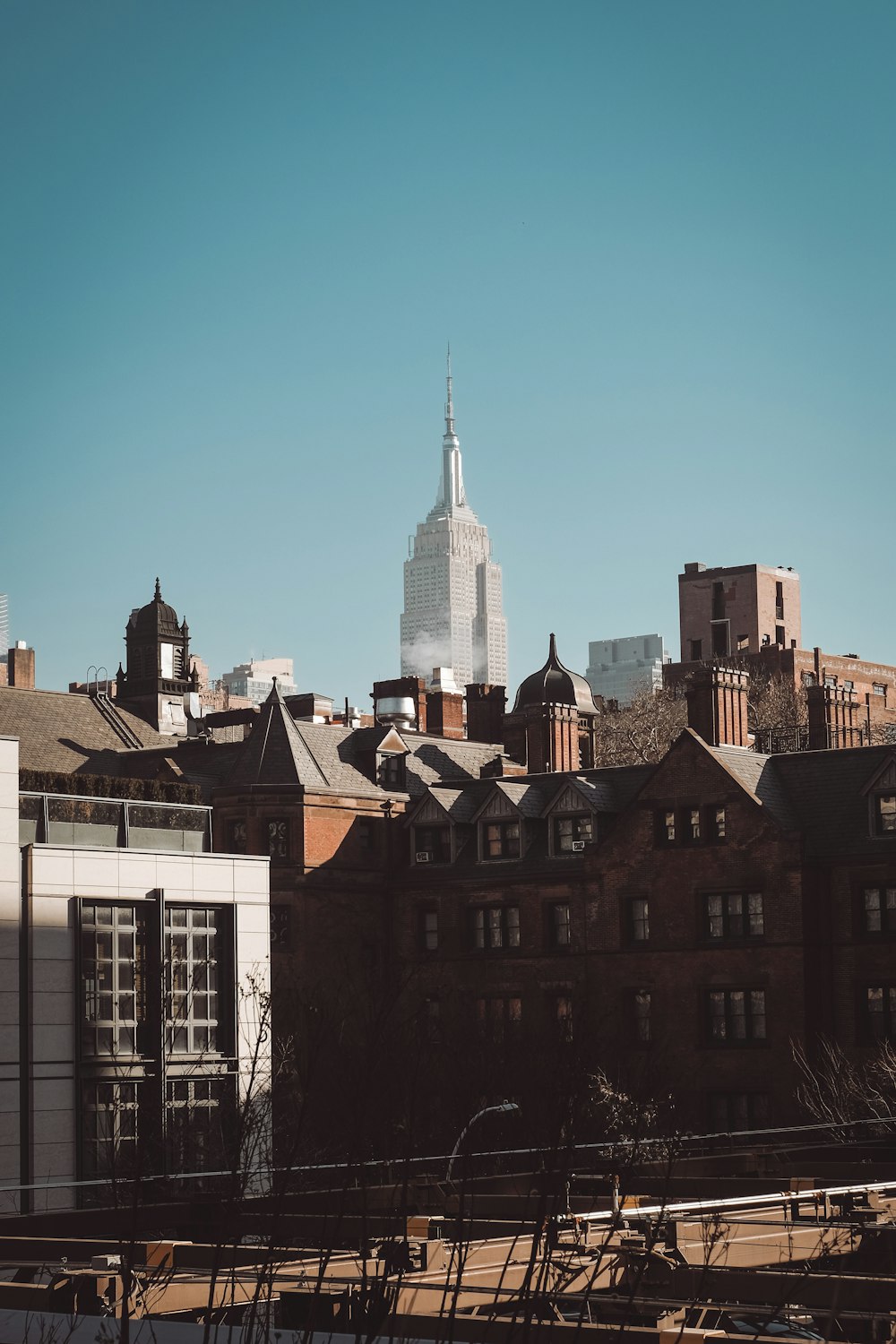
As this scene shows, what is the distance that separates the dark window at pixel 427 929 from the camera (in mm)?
69938

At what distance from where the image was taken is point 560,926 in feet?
219

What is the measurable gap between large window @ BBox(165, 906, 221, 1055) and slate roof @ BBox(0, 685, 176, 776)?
2830 centimetres

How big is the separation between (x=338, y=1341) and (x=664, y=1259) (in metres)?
5.38

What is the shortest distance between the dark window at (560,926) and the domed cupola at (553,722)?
10.5 metres

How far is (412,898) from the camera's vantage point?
7025 cm

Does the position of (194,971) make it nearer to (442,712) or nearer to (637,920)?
(637,920)

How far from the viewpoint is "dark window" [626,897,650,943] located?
6412 centimetres

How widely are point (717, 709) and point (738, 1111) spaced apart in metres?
14.9

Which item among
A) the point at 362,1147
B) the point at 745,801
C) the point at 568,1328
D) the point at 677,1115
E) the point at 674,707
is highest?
the point at 674,707

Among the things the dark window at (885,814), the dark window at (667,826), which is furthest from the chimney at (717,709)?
the dark window at (885,814)

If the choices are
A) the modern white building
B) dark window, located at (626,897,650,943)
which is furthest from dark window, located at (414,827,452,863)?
the modern white building

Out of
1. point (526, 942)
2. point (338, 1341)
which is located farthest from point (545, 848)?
point (338, 1341)

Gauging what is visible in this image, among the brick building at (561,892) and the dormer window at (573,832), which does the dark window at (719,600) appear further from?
the dormer window at (573,832)

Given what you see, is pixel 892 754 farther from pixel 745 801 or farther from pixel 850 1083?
pixel 850 1083
